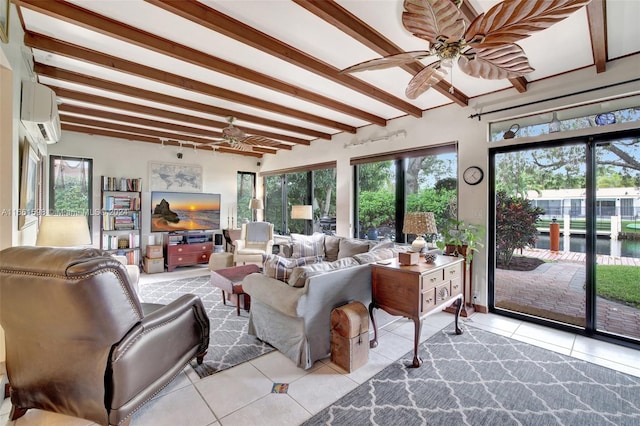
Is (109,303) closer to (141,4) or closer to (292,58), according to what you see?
(141,4)

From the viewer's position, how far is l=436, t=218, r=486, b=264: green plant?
10.8 ft

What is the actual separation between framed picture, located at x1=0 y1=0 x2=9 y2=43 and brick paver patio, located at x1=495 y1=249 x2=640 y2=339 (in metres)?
4.84

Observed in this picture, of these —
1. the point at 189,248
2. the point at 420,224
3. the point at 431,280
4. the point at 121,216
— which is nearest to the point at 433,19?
the point at 420,224

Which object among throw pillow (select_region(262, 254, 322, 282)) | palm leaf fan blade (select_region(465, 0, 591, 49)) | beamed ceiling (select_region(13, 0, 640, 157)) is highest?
beamed ceiling (select_region(13, 0, 640, 157))

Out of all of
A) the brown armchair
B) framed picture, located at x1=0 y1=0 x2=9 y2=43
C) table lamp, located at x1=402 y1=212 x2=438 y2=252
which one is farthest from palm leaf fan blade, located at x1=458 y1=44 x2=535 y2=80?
framed picture, located at x1=0 y1=0 x2=9 y2=43

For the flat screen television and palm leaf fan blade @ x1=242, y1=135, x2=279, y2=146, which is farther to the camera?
the flat screen television

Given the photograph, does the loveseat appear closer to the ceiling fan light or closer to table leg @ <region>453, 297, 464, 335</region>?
table leg @ <region>453, 297, 464, 335</region>

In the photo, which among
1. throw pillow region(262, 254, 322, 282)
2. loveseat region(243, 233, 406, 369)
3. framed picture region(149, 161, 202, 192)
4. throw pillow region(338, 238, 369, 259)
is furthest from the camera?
framed picture region(149, 161, 202, 192)

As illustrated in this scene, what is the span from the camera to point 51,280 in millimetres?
1322

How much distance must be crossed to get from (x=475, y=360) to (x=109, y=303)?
2745 mm

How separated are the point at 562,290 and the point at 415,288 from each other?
216 cm

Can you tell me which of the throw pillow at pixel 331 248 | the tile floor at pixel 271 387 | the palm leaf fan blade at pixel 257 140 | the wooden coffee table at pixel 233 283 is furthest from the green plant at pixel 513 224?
the palm leaf fan blade at pixel 257 140

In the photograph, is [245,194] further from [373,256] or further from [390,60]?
[390,60]

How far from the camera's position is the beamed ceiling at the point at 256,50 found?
195 centimetres
